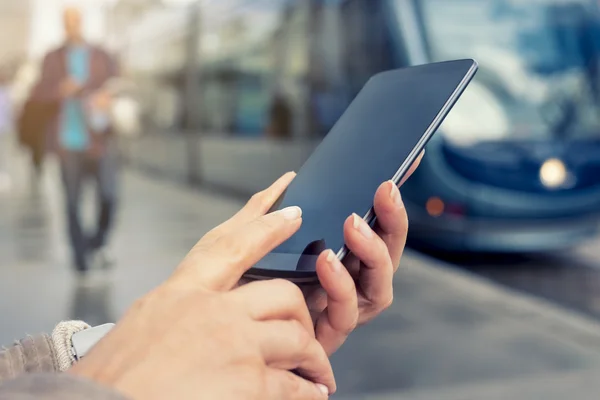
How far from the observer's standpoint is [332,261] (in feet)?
2.88

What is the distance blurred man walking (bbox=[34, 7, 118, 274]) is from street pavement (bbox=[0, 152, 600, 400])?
0.66 meters

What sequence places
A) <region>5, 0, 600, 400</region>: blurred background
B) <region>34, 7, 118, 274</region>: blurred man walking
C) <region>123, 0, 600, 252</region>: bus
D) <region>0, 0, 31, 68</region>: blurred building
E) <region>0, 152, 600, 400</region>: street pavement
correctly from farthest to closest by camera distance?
<region>0, 0, 31, 68</region>: blurred building → <region>123, 0, 600, 252</region>: bus → <region>34, 7, 118, 274</region>: blurred man walking → <region>5, 0, 600, 400</region>: blurred background → <region>0, 152, 600, 400</region>: street pavement

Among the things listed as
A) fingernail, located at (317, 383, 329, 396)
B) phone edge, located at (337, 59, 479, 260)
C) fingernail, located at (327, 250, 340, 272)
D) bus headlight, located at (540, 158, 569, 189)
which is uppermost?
phone edge, located at (337, 59, 479, 260)

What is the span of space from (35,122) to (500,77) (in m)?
4.96

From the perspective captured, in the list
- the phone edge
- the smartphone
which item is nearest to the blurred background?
the smartphone

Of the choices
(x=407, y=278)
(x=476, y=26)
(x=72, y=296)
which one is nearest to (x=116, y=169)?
(x=72, y=296)

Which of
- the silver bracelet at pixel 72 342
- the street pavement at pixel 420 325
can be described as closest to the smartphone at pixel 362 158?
the silver bracelet at pixel 72 342

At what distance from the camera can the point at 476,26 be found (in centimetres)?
657

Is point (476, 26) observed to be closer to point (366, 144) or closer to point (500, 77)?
point (500, 77)

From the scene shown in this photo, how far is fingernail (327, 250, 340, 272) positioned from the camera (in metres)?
0.88

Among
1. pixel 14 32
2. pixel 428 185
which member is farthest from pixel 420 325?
pixel 14 32

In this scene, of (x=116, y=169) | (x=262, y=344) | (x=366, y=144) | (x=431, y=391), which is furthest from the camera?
(x=116, y=169)

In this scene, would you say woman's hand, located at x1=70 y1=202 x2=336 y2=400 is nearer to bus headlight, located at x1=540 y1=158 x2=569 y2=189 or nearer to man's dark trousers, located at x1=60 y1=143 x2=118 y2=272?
man's dark trousers, located at x1=60 y1=143 x2=118 y2=272

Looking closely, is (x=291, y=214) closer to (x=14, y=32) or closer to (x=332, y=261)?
(x=332, y=261)
